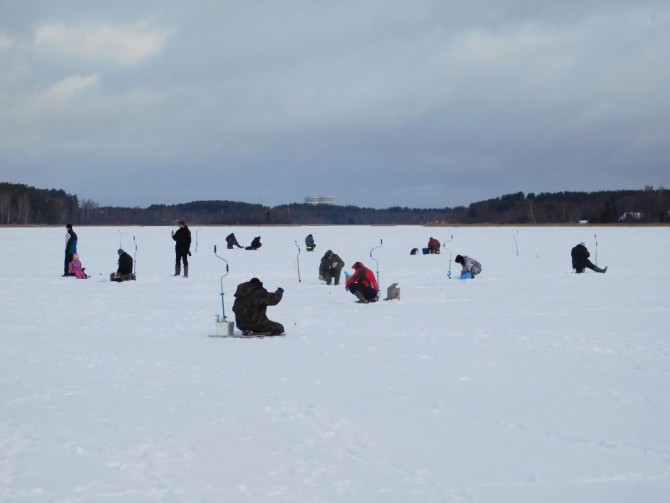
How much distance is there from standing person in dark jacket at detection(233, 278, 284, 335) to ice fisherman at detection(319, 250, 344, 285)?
8781 millimetres

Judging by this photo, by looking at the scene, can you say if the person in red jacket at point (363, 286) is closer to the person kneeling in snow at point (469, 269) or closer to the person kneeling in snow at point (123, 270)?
the person kneeling in snow at point (469, 269)

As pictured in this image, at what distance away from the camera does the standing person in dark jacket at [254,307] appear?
37.4 feet

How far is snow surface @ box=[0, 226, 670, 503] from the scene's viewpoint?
5.29m

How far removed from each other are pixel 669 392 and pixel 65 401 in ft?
19.5

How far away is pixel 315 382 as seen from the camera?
8.40 meters

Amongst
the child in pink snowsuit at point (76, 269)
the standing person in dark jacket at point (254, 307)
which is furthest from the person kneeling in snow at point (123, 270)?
the standing person in dark jacket at point (254, 307)

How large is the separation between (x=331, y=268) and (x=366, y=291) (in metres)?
4.51

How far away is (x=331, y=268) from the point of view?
67.4 ft

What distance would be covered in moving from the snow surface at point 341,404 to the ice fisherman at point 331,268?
16.7 feet

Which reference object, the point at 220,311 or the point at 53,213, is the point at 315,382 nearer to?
the point at 220,311

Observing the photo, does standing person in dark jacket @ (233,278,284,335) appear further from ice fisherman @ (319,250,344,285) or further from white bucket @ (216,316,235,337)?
ice fisherman @ (319,250,344,285)

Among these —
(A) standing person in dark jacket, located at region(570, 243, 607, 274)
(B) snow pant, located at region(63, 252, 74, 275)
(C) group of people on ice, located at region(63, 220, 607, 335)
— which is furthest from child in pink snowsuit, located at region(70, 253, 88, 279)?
(A) standing person in dark jacket, located at region(570, 243, 607, 274)

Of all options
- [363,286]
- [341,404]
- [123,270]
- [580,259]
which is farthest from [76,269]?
[341,404]

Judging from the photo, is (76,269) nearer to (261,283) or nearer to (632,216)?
(261,283)
